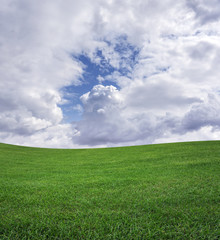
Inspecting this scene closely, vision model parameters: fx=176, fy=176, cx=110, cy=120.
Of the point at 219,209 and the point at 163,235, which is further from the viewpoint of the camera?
the point at 219,209

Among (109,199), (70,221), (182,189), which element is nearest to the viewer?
(70,221)

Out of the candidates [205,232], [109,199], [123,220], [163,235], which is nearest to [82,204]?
[109,199]

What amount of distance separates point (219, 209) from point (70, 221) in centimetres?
326

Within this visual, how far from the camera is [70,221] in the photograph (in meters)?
3.45

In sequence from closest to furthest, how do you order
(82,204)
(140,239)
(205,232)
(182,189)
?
(140,239) → (205,232) → (82,204) → (182,189)

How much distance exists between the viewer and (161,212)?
3.85m

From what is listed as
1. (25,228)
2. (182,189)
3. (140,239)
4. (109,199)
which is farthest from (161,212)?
(25,228)

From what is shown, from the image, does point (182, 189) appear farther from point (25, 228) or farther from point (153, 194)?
point (25, 228)

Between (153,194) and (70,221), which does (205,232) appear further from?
(70,221)

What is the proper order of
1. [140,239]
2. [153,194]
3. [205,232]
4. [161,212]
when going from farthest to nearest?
[153,194], [161,212], [205,232], [140,239]

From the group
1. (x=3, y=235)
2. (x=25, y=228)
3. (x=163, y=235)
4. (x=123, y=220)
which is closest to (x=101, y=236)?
(x=123, y=220)

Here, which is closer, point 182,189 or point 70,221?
point 70,221

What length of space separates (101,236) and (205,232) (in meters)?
1.86

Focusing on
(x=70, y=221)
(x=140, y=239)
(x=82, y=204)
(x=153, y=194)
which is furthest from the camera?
(x=153, y=194)
